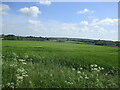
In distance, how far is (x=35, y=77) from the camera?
5879 millimetres

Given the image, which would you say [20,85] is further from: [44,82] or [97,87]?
[97,87]

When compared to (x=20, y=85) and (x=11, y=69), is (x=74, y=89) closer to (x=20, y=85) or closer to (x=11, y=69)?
(x=20, y=85)

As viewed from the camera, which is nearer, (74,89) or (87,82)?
(74,89)

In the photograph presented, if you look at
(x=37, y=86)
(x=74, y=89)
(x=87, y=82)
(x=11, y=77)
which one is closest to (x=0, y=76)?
(x=11, y=77)

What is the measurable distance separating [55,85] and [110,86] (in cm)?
217

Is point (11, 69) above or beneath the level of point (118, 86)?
above

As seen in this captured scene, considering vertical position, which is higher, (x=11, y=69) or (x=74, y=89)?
(x=11, y=69)

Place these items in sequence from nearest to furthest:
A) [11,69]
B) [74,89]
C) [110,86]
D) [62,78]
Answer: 1. [74,89]
2. [110,86]
3. [62,78]
4. [11,69]

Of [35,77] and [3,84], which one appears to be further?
[35,77]

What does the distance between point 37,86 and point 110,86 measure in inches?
112

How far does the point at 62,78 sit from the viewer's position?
5840 mm

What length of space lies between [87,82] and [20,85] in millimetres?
2596

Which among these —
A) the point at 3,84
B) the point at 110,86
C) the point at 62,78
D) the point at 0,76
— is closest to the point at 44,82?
the point at 62,78

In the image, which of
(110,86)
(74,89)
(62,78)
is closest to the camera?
(74,89)
